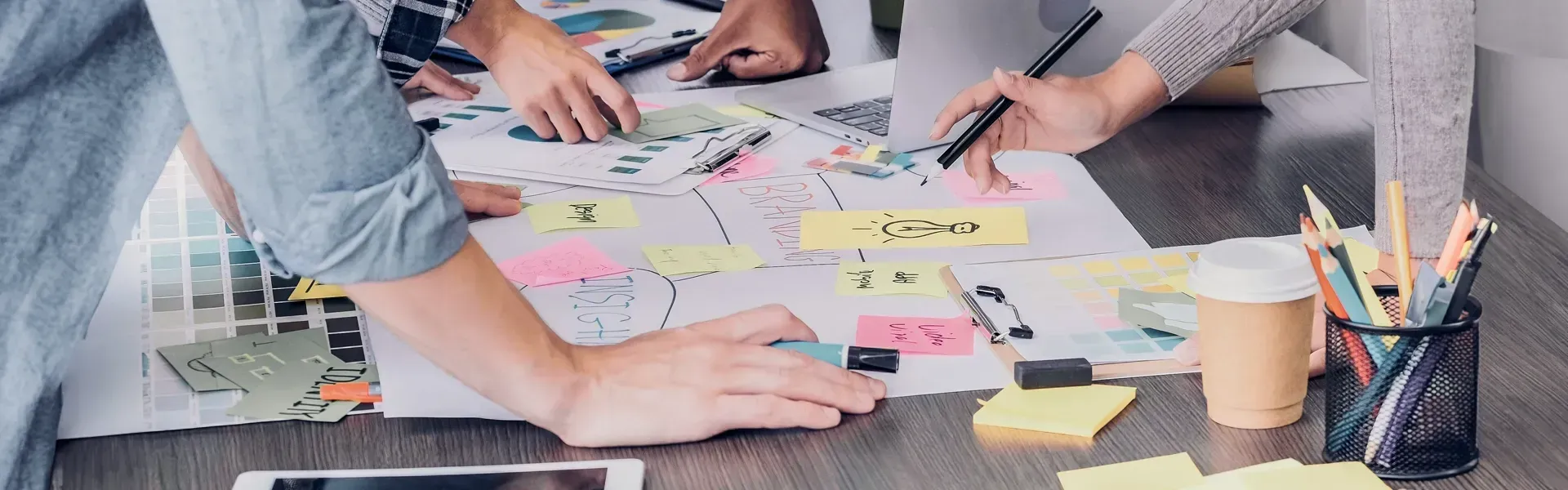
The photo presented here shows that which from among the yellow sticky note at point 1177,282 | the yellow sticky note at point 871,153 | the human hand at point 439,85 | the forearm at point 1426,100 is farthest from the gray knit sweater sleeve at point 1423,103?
the human hand at point 439,85

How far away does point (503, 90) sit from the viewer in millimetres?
1410

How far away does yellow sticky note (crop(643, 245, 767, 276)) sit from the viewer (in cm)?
103

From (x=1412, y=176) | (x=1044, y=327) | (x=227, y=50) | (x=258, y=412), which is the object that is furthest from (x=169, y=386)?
(x=1412, y=176)

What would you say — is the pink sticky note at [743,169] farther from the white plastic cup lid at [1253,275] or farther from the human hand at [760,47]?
the white plastic cup lid at [1253,275]

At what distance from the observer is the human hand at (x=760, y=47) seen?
5.18 feet

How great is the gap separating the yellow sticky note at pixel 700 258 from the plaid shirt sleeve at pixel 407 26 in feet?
1.25

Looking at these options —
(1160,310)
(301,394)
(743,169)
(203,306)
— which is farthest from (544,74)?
(1160,310)

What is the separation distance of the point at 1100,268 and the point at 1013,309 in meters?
0.11

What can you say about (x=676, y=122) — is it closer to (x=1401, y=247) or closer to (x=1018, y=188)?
(x=1018, y=188)

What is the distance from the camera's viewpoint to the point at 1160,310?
91 centimetres

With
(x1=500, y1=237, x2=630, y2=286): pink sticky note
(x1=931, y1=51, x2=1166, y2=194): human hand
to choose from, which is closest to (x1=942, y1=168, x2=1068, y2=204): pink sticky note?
(x1=931, y1=51, x2=1166, y2=194): human hand

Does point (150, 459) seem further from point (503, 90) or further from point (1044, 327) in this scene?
point (503, 90)

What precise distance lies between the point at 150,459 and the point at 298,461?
0.09 meters

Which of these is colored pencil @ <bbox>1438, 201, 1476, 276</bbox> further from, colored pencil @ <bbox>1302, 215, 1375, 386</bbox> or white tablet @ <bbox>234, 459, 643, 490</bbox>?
white tablet @ <bbox>234, 459, 643, 490</bbox>
